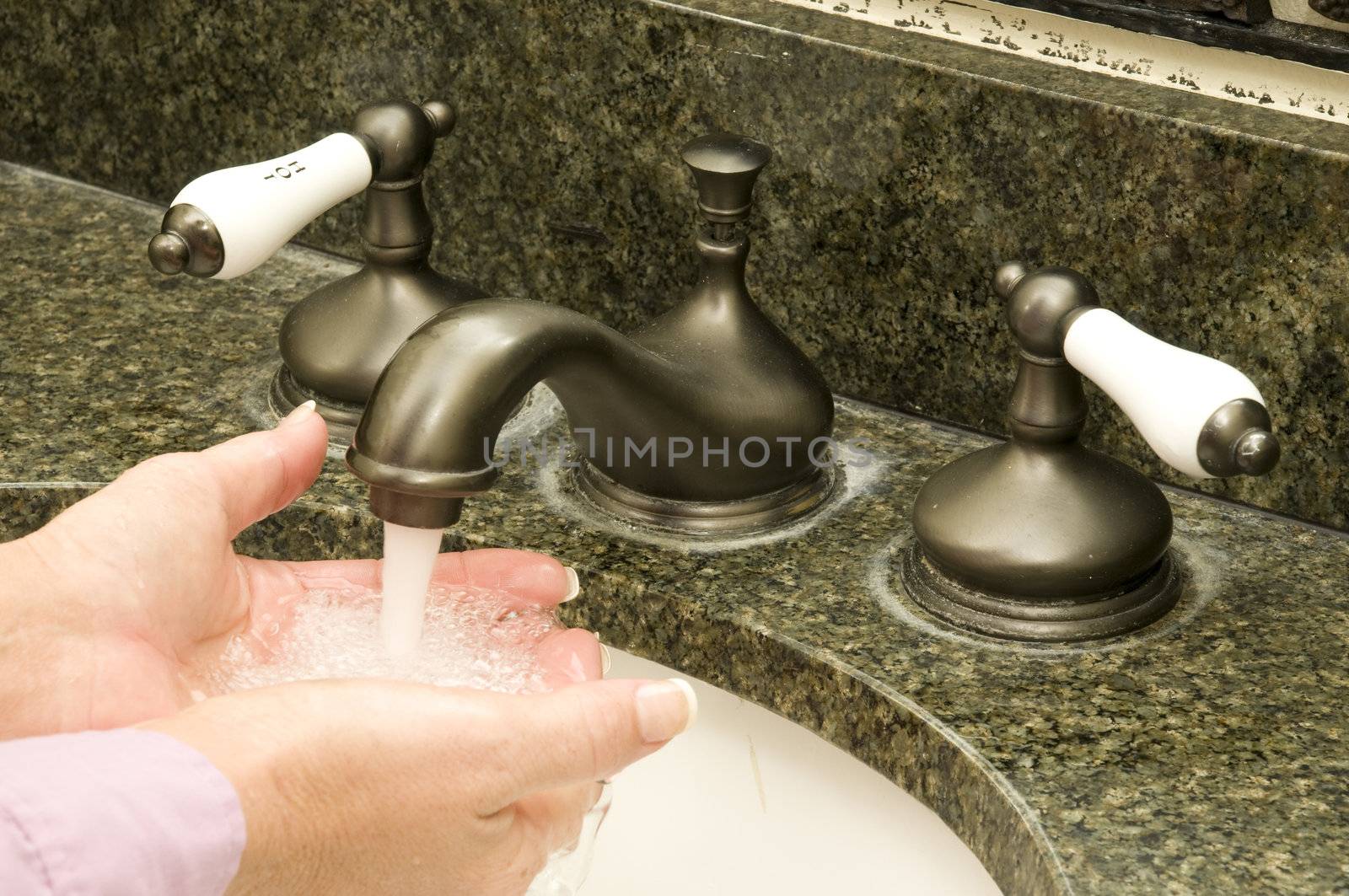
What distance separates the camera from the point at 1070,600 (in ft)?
2.57

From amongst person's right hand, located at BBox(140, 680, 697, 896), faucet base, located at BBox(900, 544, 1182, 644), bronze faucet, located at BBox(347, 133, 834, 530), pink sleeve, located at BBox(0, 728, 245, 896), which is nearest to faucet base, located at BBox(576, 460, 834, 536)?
bronze faucet, located at BBox(347, 133, 834, 530)

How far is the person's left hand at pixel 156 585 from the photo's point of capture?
729 millimetres

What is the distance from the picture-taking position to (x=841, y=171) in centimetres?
91

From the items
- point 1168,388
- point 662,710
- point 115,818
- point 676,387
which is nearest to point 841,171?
point 676,387

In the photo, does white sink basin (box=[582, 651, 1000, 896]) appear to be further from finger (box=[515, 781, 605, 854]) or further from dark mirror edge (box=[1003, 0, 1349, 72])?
dark mirror edge (box=[1003, 0, 1349, 72])

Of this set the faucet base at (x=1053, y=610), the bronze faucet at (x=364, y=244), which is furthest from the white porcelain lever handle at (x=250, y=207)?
the faucet base at (x=1053, y=610)

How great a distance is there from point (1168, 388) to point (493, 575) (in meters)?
0.32

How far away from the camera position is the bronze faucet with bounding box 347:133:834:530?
70 cm

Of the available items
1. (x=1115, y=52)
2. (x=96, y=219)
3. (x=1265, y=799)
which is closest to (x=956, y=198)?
(x=1115, y=52)

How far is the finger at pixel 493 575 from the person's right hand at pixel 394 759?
16 cm

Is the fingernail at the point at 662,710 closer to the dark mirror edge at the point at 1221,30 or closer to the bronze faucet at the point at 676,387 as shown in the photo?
the bronze faucet at the point at 676,387

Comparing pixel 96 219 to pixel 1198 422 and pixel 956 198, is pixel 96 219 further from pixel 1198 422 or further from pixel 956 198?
pixel 1198 422

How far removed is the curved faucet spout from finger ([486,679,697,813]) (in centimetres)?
10

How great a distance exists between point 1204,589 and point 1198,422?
181 mm
